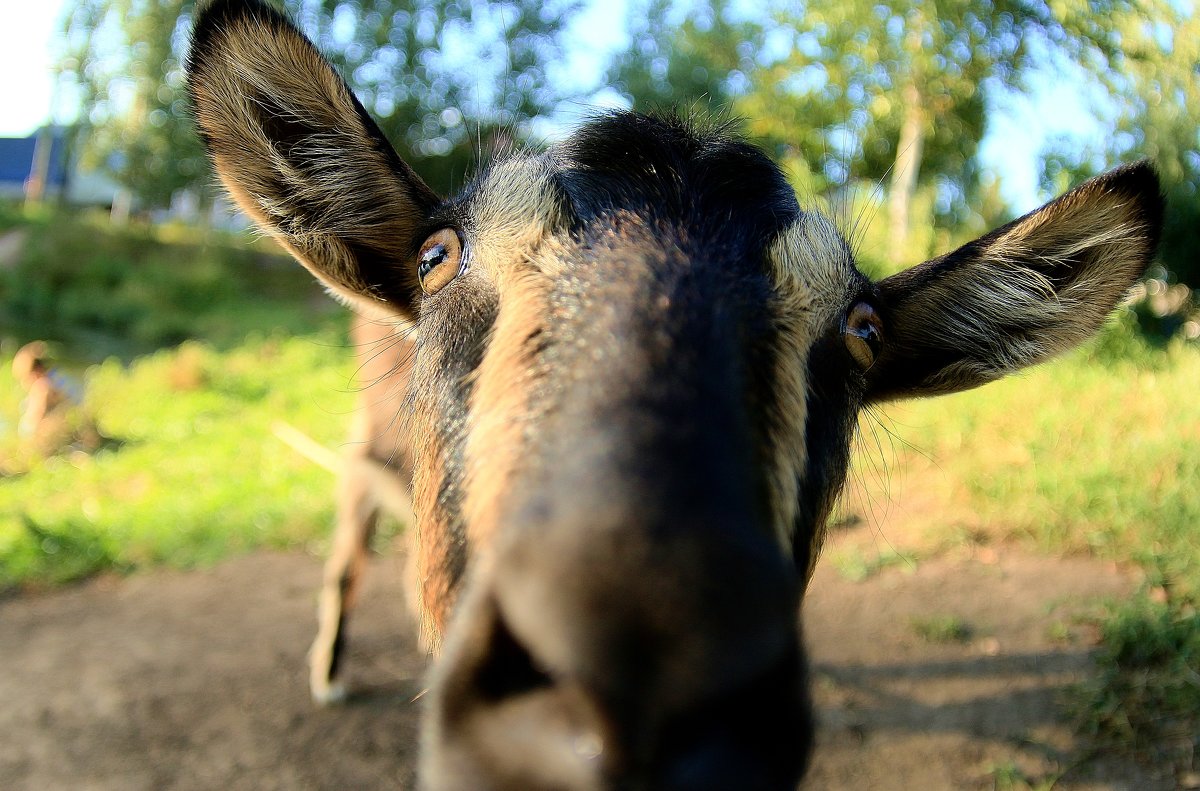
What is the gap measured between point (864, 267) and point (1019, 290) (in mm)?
5001

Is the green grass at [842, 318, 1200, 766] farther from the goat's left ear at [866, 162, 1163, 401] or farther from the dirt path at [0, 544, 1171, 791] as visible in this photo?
the goat's left ear at [866, 162, 1163, 401]

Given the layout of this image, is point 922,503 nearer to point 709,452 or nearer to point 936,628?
point 936,628

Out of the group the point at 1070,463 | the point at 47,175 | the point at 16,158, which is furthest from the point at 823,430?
the point at 16,158

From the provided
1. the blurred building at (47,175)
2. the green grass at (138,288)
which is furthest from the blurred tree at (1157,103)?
the blurred building at (47,175)

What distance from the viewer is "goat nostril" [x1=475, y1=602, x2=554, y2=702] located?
137 centimetres

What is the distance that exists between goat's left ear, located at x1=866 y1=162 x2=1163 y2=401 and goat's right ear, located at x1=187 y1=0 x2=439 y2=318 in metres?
1.92

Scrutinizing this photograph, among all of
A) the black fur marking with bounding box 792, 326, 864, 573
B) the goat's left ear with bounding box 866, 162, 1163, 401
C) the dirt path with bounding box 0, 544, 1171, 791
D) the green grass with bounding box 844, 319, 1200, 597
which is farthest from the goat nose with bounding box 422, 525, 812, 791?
the green grass with bounding box 844, 319, 1200, 597

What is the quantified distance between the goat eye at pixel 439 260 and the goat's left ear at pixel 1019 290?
1584 millimetres

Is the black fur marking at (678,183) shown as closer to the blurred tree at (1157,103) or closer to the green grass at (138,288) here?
the blurred tree at (1157,103)

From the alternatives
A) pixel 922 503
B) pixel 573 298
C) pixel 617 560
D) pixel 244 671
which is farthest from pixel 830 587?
pixel 617 560

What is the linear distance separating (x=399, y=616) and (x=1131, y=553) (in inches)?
246

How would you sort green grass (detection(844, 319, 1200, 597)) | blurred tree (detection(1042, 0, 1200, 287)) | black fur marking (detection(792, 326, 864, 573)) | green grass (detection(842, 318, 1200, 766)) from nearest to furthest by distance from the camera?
black fur marking (detection(792, 326, 864, 573)), green grass (detection(842, 318, 1200, 766)), green grass (detection(844, 319, 1200, 597)), blurred tree (detection(1042, 0, 1200, 287))

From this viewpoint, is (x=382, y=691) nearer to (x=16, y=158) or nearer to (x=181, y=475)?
(x=181, y=475)

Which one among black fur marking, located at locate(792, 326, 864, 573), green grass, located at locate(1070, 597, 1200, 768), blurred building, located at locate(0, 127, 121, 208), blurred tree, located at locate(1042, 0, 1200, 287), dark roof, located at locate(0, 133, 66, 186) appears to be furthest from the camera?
dark roof, located at locate(0, 133, 66, 186)
